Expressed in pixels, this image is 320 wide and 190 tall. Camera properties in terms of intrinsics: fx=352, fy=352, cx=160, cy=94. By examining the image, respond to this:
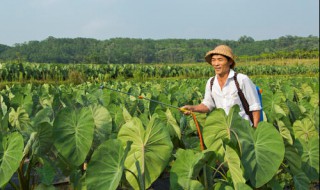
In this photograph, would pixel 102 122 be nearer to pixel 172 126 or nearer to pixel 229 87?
pixel 172 126

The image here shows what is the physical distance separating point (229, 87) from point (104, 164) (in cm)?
146

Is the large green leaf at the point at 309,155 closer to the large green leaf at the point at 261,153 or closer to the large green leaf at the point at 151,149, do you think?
the large green leaf at the point at 261,153

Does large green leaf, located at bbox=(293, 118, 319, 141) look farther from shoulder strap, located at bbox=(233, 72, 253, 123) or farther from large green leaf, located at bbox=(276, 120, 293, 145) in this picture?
shoulder strap, located at bbox=(233, 72, 253, 123)

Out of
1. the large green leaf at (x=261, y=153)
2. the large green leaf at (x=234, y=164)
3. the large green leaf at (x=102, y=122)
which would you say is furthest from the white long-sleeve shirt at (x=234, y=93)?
the large green leaf at (x=102, y=122)

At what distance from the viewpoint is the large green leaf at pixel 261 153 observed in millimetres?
2091

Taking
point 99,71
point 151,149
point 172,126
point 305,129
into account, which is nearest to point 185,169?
point 151,149

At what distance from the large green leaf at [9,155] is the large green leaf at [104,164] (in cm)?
46

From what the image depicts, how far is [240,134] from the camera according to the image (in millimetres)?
2152

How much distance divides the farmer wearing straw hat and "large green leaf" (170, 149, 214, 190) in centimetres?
78

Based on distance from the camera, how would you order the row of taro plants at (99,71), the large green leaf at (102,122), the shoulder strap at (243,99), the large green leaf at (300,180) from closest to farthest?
the large green leaf at (102,122)
the large green leaf at (300,180)
the shoulder strap at (243,99)
the row of taro plants at (99,71)

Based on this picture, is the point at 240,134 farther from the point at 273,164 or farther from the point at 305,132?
the point at 305,132

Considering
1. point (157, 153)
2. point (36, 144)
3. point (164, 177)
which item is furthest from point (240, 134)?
point (164, 177)

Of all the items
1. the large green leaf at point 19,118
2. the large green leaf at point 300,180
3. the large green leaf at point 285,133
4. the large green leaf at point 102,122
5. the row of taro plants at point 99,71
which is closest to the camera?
the large green leaf at point 102,122

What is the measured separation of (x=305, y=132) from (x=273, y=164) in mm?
1344
